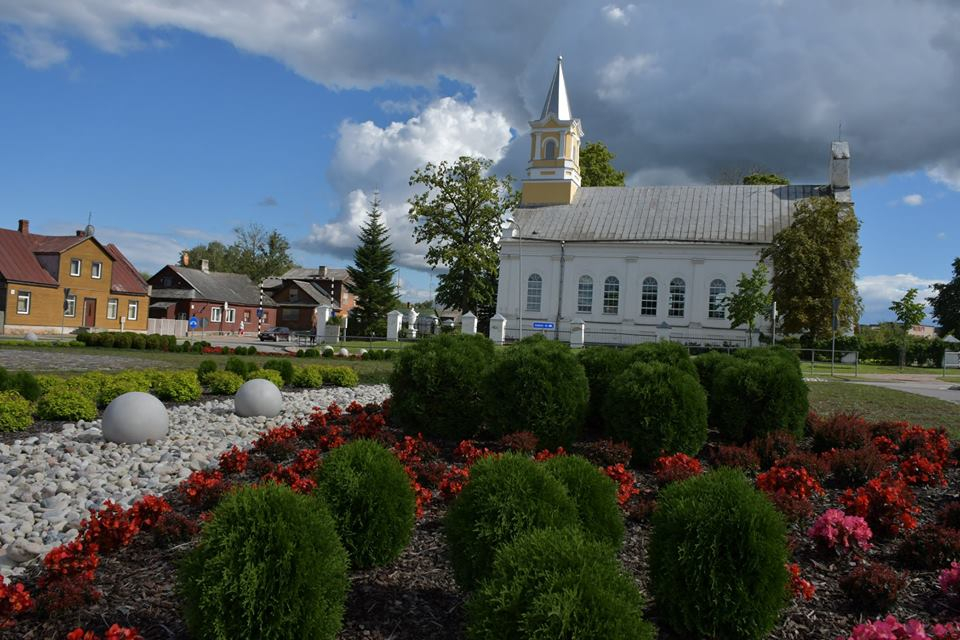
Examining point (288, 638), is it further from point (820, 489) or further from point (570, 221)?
point (570, 221)

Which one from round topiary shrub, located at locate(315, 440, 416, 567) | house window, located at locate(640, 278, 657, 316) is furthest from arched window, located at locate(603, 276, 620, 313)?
round topiary shrub, located at locate(315, 440, 416, 567)

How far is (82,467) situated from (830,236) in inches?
1398

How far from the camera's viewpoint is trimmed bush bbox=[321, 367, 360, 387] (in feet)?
45.9

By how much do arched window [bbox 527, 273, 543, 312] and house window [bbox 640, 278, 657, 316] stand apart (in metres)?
6.33

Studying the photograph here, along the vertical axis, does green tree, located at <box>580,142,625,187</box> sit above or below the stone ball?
above

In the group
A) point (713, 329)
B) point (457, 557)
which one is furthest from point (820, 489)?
point (713, 329)

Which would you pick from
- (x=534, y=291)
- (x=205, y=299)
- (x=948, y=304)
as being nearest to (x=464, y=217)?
(x=534, y=291)

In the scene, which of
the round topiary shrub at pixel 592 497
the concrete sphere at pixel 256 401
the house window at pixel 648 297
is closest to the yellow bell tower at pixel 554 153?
the house window at pixel 648 297

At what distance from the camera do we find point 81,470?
654 centimetres

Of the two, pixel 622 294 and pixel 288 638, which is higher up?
pixel 622 294

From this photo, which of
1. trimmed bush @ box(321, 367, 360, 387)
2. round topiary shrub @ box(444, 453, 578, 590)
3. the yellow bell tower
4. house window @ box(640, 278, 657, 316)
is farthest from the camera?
the yellow bell tower

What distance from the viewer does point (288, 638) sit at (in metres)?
3.12

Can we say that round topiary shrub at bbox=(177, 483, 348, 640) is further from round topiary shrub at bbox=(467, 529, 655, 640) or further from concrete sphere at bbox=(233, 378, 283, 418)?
concrete sphere at bbox=(233, 378, 283, 418)

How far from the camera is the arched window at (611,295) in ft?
139
